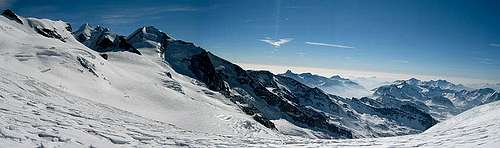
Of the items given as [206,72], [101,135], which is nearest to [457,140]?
[101,135]

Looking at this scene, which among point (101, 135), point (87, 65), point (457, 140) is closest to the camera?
point (457, 140)

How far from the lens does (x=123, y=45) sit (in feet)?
459

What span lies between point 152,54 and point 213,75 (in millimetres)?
25881

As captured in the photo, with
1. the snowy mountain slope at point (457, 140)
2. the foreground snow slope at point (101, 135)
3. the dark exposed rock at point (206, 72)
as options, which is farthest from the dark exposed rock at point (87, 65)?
the dark exposed rock at point (206, 72)

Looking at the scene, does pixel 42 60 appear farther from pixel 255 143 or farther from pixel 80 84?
pixel 255 143

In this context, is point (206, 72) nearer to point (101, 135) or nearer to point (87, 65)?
point (87, 65)

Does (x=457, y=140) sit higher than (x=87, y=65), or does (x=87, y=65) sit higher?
(x=87, y=65)

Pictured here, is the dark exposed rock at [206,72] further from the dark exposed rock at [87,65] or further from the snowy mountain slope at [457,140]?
the snowy mountain slope at [457,140]

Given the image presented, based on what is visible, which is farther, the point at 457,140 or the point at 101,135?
the point at 101,135

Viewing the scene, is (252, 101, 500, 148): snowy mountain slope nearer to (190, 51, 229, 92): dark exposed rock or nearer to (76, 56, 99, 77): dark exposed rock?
(76, 56, 99, 77): dark exposed rock

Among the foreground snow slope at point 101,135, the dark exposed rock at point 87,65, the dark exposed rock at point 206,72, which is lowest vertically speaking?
the foreground snow slope at point 101,135

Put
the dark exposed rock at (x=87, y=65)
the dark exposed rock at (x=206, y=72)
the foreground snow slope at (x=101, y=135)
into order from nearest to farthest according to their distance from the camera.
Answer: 1. the foreground snow slope at (x=101, y=135)
2. the dark exposed rock at (x=87, y=65)
3. the dark exposed rock at (x=206, y=72)

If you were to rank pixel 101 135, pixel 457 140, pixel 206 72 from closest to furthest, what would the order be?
pixel 457 140
pixel 101 135
pixel 206 72

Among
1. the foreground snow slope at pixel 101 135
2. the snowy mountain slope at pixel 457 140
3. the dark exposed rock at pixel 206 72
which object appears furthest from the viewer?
the dark exposed rock at pixel 206 72
